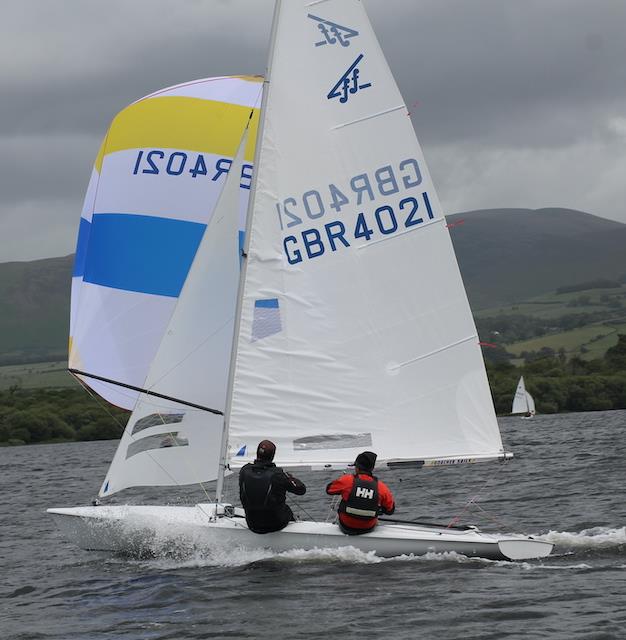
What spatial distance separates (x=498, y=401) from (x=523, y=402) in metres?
5.42

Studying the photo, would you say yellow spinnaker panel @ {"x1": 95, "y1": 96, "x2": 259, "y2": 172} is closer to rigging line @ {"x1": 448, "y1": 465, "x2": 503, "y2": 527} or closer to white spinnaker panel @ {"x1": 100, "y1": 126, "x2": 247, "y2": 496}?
white spinnaker panel @ {"x1": 100, "y1": 126, "x2": 247, "y2": 496}

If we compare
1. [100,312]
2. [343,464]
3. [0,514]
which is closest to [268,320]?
[343,464]

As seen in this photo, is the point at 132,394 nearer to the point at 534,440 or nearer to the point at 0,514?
the point at 0,514

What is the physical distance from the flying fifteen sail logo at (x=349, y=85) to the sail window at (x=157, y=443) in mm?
4675

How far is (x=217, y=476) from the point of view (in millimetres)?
14141

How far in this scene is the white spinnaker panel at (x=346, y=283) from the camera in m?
13.6

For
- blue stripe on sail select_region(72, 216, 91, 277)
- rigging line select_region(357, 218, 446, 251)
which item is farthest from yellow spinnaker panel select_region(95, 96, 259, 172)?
rigging line select_region(357, 218, 446, 251)

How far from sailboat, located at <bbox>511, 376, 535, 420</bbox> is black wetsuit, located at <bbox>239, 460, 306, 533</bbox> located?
55.6 meters

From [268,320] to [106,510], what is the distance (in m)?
3.43

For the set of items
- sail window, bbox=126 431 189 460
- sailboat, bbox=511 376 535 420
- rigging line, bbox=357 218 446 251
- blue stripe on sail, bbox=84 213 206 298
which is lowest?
sail window, bbox=126 431 189 460

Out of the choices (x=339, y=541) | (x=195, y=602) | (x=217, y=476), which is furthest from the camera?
(x=217, y=476)

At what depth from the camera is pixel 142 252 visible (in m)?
17.7

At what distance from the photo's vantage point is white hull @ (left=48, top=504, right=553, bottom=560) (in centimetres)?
1312

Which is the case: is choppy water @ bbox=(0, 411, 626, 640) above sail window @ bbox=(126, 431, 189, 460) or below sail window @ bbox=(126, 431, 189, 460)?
below
